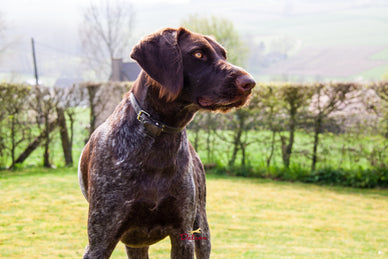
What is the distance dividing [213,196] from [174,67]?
721cm

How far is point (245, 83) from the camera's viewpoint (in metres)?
2.31

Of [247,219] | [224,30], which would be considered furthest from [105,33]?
[247,219]

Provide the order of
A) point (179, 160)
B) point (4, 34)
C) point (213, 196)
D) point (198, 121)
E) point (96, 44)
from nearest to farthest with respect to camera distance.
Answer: point (179, 160)
point (213, 196)
point (198, 121)
point (4, 34)
point (96, 44)

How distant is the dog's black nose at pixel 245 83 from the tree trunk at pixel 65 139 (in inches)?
441

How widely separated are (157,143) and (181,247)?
0.76 metres

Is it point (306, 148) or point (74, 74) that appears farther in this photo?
point (74, 74)

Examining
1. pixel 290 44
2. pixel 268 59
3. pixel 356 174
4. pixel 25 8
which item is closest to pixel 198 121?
pixel 356 174

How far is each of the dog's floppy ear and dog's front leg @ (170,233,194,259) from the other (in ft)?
3.23

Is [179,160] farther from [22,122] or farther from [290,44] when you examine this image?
[290,44]

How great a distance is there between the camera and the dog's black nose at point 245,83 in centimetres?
232

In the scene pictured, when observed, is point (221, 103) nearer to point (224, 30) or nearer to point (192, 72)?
point (192, 72)

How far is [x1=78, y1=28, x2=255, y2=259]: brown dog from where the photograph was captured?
2.41m

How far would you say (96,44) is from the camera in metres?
53.3

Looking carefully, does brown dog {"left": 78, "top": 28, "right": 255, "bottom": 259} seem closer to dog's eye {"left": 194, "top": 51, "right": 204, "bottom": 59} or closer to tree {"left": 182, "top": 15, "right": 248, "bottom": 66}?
dog's eye {"left": 194, "top": 51, "right": 204, "bottom": 59}
